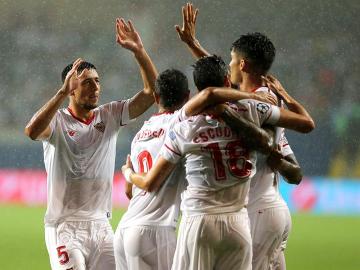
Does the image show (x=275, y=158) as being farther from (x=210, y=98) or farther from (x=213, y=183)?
(x=210, y=98)

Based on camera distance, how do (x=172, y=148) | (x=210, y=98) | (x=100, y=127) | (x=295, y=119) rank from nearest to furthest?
(x=210, y=98), (x=172, y=148), (x=295, y=119), (x=100, y=127)

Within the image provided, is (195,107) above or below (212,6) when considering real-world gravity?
below

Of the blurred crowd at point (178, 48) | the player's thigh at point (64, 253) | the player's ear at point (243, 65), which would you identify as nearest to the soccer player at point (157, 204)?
the player's ear at point (243, 65)

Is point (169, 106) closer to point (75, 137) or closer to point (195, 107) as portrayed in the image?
point (195, 107)

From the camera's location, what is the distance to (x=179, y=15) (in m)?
16.1

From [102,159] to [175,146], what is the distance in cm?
119

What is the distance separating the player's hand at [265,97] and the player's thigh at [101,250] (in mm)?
1408

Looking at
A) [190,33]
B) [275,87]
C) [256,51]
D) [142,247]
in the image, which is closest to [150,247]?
[142,247]

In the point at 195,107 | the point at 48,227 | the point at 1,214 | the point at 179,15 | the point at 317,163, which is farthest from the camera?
the point at 179,15

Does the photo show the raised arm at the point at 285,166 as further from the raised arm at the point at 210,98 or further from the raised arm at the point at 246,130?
the raised arm at the point at 210,98

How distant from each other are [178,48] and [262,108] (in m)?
11.9

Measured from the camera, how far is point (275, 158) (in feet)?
14.2

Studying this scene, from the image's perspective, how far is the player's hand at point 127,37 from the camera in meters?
5.09

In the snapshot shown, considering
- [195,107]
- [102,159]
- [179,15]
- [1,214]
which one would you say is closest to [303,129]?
[195,107]
